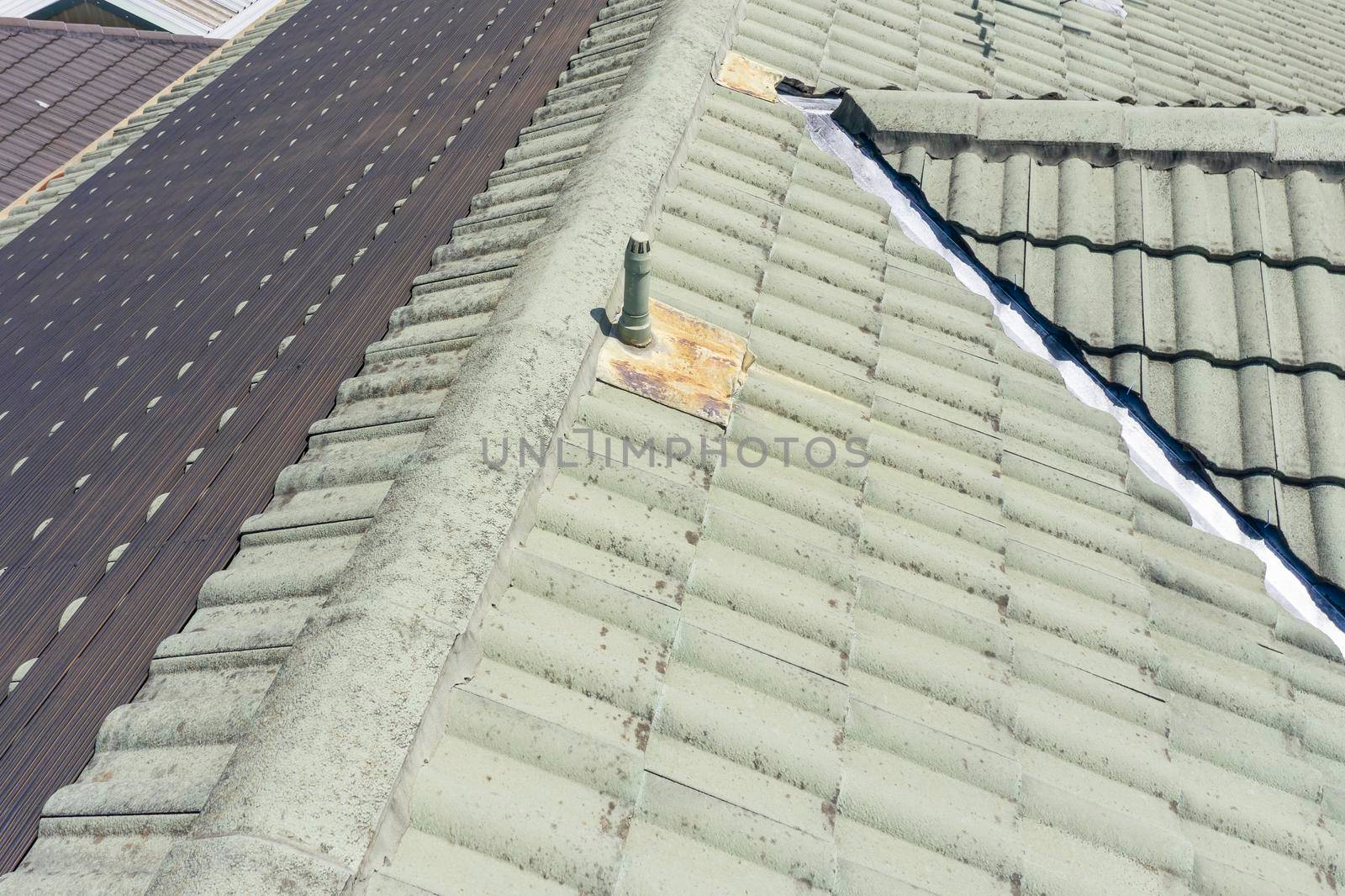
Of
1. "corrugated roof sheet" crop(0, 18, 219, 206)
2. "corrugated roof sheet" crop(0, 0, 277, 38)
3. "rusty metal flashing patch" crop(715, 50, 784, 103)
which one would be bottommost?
"corrugated roof sheet" crop(0, 18, 219, 206)

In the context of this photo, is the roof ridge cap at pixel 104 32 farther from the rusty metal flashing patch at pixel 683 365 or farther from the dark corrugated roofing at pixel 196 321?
the rusty metal flashing patch at pixel 683 365

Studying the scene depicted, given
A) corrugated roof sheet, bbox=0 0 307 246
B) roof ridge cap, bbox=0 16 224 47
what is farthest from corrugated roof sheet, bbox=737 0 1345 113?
roof ridge cap, bbox=0 16 224 47

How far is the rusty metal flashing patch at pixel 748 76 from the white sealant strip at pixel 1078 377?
4.5 inches

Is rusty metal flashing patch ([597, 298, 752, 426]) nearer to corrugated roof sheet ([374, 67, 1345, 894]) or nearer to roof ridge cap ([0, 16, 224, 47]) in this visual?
corrugated roof sheet ([374, 67, 1345, 894])

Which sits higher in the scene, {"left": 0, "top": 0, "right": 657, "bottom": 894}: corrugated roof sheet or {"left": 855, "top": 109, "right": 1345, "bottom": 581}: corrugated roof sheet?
{"left": 855, "top": 109, "right": 1345, "bottom": 581}: corrugated roof sheet

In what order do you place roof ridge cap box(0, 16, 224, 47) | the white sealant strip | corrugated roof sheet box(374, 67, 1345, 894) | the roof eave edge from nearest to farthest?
the roof eave edge
corrugated roof sheet box(374, 67, 1345, 894)
the white sealant strip
roof ridge cap box(0, 16, 224, 47)

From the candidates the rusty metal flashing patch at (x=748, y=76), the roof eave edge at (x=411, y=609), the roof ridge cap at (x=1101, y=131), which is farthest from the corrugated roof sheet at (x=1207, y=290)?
the roof eave edge at (x=411, y=609)

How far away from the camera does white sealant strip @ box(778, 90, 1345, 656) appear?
3.95 meters

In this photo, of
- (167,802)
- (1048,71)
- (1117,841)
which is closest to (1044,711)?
(1117,841)

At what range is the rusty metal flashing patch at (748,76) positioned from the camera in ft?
17.1

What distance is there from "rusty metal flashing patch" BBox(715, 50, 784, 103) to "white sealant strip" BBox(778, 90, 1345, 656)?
0.11 meters

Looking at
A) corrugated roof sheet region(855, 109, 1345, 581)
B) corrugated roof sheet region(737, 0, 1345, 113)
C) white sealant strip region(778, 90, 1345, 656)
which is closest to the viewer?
white sealant strip region(778, 90, 1345, 656)

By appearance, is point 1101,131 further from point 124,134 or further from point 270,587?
point 124,134

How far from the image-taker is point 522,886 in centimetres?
231
